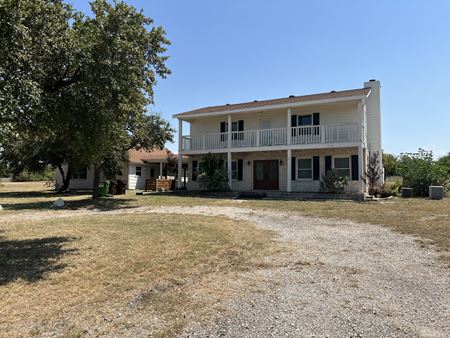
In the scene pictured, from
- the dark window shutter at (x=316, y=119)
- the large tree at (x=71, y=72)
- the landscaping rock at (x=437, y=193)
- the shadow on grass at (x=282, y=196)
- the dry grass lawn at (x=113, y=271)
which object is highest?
the dark window shutter at (x=316, y=119)

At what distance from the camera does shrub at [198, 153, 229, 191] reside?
72.2 ft

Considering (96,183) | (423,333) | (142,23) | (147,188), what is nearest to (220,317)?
(423,333)

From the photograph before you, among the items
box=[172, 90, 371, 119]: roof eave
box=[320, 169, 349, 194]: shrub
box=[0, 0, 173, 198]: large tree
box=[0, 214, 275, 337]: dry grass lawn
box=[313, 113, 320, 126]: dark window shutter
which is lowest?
box=[0, 214, 275, 337]: dry grass lawn

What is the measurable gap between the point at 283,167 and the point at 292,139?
85.1 inches

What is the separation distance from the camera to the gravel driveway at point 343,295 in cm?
370

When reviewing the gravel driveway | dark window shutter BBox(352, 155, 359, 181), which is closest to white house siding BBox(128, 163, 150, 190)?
dark window shutter BBox(352, 155, 359, 181)

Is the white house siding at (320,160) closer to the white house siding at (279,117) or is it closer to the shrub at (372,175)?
the shrub at (372,175)

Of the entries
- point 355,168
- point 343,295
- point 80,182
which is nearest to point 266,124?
point 355,168

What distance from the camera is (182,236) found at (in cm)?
852

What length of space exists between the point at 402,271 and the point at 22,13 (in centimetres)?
731

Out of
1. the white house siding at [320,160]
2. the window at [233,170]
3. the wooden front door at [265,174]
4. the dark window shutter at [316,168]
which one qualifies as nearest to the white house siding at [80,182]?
the window at [233,170]

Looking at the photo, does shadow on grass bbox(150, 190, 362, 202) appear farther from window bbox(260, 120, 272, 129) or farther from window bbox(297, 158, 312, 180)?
window bbox(260, 120, 272, 129)

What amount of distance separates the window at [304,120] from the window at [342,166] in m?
2.85

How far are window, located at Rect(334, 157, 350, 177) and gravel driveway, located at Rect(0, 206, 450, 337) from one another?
12696 millimetres
